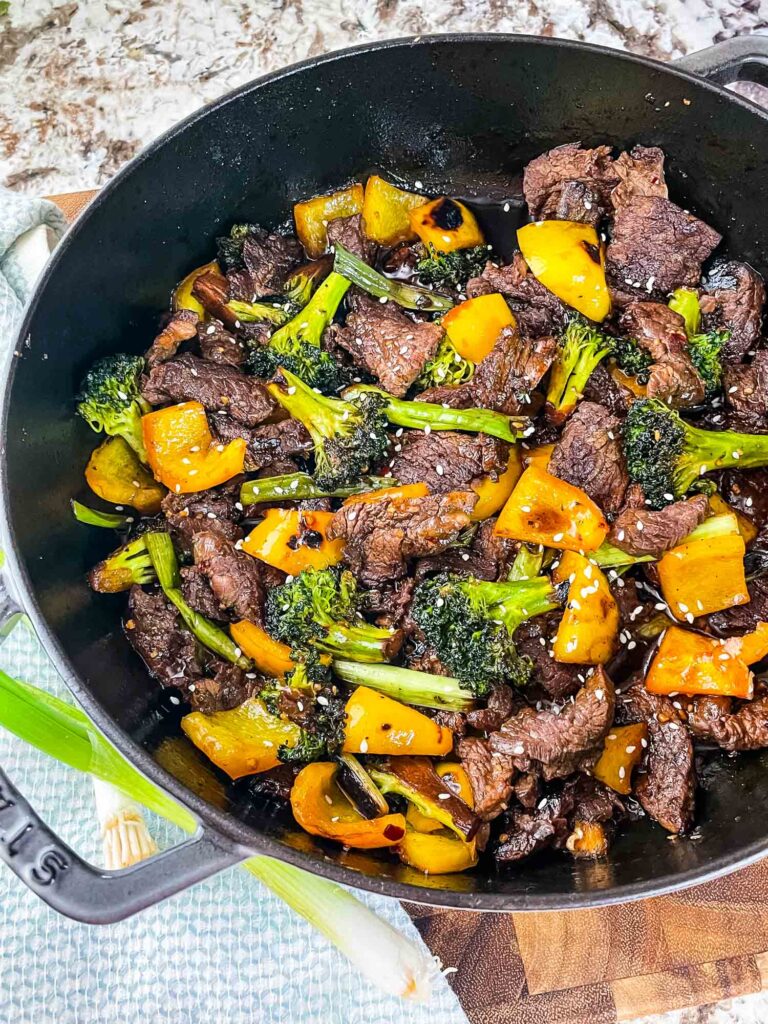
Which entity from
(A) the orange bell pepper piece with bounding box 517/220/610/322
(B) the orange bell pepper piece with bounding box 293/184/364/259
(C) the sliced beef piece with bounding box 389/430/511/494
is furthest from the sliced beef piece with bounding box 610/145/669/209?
(C) the sliced beef piece with bounding box 389/430/511/494

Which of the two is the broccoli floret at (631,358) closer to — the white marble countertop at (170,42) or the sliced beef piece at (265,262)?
the sliced beef piece at (265,262)

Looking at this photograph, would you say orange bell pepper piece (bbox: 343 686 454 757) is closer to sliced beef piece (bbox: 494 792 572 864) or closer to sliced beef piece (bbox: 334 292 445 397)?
sliced beef piece (bbox: 494 792 572 864)

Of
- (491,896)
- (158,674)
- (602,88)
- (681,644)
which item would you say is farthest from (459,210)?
(491,896)

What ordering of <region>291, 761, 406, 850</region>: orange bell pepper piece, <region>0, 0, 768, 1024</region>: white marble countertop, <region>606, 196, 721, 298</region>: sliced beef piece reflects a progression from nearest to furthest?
<region>291, 761, 406, 850</region>: orange bell pepper piece, <region>606, 196, 721, 298</region>: sliced beef piece, <region>0, 0, 768, 1024</region>: white marble countertop

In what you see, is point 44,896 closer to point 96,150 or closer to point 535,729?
point 535,729

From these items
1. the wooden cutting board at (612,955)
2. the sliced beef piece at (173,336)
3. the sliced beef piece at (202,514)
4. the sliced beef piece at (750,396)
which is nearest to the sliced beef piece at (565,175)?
the sliced beef piece at (750,396)

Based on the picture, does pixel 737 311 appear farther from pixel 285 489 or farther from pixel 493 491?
pixel 285 489
